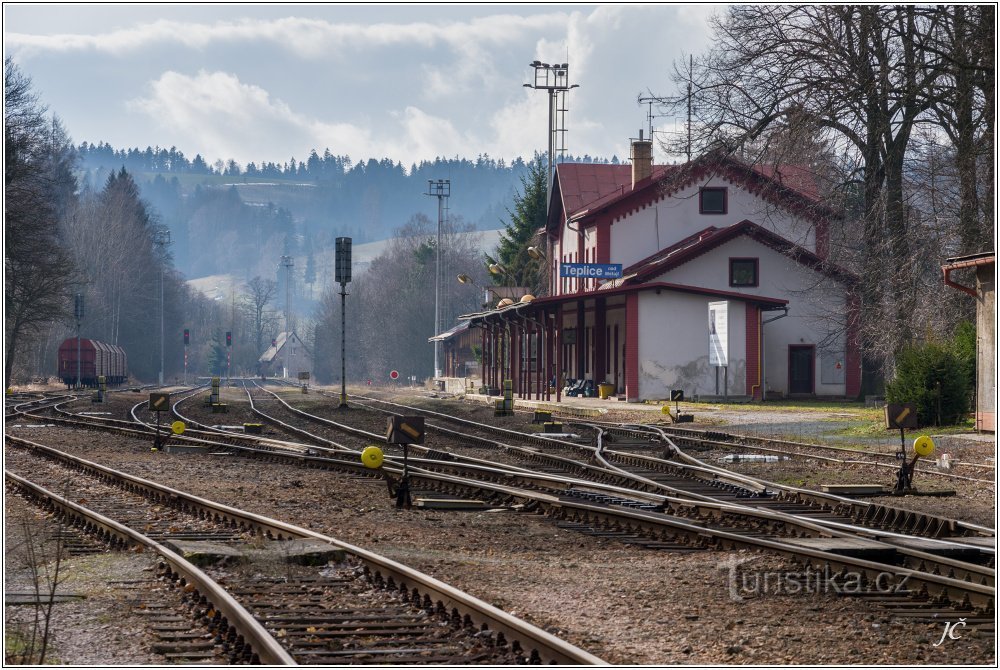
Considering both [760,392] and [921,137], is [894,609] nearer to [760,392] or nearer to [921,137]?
[921,137]

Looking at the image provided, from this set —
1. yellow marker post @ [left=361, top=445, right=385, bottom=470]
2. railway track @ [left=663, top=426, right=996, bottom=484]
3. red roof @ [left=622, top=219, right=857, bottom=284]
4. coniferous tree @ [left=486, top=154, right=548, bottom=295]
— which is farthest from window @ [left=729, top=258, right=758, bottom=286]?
yellow marker post @ [left=361, top=445, right=385, bottom=470]

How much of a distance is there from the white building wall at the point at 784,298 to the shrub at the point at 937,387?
19640 millimetres

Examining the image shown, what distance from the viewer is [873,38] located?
29.0 meters

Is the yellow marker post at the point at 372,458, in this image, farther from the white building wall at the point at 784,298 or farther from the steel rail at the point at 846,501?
the white building wall at the point at 784,298

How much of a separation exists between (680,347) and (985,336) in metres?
19.0

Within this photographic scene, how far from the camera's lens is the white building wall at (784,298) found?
43656mm

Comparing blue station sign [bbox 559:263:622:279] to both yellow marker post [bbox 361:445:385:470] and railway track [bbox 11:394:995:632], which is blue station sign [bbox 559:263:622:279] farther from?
yellow marker post [bbox 361:445:385:470]

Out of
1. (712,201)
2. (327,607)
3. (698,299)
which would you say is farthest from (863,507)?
(712,201)

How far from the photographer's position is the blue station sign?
40562 millimetres

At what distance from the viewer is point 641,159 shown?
47.4 m

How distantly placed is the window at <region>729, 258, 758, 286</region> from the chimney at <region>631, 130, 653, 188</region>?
5494mm

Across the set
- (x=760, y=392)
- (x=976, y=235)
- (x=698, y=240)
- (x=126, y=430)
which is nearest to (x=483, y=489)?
(x=126, y=430)

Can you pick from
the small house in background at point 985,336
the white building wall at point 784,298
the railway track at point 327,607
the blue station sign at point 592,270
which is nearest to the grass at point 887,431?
the small house in background at point 985,336

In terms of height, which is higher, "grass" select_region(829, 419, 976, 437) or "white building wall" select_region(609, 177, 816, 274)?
"white building wall" select_region(609, 177, 816, 274)
